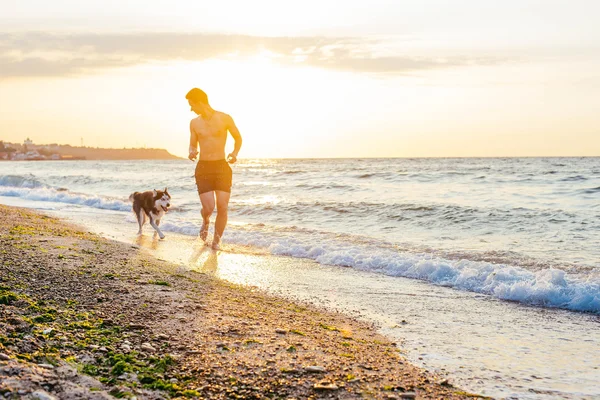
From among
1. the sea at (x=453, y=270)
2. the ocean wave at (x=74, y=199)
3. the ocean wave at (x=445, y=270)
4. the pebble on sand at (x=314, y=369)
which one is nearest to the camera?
the pebble on sand at (x=314, y=369)

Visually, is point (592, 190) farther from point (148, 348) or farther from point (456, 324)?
point (148, 348)

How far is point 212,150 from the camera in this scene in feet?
28.2

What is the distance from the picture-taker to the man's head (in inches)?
325

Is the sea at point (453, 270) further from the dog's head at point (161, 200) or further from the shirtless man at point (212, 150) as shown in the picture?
the shirtless man at point (212, 150)

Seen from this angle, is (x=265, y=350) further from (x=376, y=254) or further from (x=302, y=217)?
(x=302, y=217)

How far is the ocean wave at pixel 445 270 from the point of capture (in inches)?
243

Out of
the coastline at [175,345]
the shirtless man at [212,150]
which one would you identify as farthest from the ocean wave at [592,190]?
the coastline at [175,345]

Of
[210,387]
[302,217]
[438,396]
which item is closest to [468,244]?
[302,217]

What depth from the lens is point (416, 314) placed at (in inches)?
208

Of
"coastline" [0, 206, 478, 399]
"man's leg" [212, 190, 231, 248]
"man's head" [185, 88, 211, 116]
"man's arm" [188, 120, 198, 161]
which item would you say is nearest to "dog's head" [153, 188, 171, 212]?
"man's leg" [212, 190, 231, 248]

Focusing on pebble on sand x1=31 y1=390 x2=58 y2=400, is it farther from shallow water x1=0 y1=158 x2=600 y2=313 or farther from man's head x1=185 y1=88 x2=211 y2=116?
man's head x1=185 y1=88 x2=211 y2=116

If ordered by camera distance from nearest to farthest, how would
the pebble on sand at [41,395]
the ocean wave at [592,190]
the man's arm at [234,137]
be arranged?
the pebble on sand at [41,395]
the man's arm at [234,137]
the ocean wave at [592,190]

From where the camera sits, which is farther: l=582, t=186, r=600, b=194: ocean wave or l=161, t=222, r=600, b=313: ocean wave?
l=582, t=186, r=600, b=194: ocean wave

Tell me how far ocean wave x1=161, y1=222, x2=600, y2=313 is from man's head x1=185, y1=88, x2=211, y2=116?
9.39 feet
